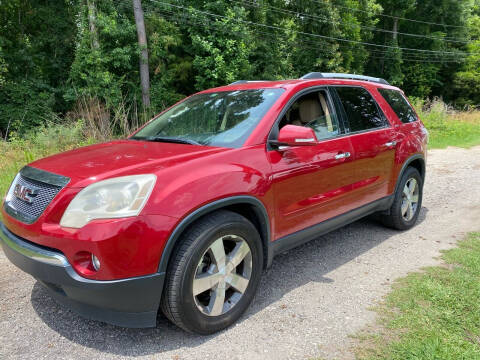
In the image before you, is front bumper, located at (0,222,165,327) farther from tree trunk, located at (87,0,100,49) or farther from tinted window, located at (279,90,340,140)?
tree trunk, located at (87,0,100,49)

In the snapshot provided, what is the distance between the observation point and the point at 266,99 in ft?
10.6

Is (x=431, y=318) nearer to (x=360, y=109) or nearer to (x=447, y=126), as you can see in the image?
(x=360, y=109)

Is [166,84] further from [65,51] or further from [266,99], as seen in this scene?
[266,99]

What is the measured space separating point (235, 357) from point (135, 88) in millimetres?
18196

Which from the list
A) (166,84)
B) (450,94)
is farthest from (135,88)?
(450,94)

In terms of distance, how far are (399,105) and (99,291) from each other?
4128mm

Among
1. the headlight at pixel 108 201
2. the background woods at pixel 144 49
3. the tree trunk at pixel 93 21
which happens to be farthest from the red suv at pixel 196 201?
the tree trunk at pixel 93 21

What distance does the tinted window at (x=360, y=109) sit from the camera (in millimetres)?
3787

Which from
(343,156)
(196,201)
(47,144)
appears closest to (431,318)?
(343,156)

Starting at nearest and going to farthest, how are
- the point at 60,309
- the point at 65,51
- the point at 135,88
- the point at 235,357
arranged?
the point at 235,357 → the point at 60,309 → the point at 135,88 → the point at 65,51

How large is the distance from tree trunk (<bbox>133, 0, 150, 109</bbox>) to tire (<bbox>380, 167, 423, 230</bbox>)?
1565cm

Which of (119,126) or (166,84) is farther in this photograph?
(166,84)

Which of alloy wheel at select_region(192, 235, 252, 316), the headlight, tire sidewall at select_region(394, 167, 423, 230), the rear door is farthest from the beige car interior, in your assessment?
the headlight

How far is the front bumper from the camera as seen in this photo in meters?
2.14
